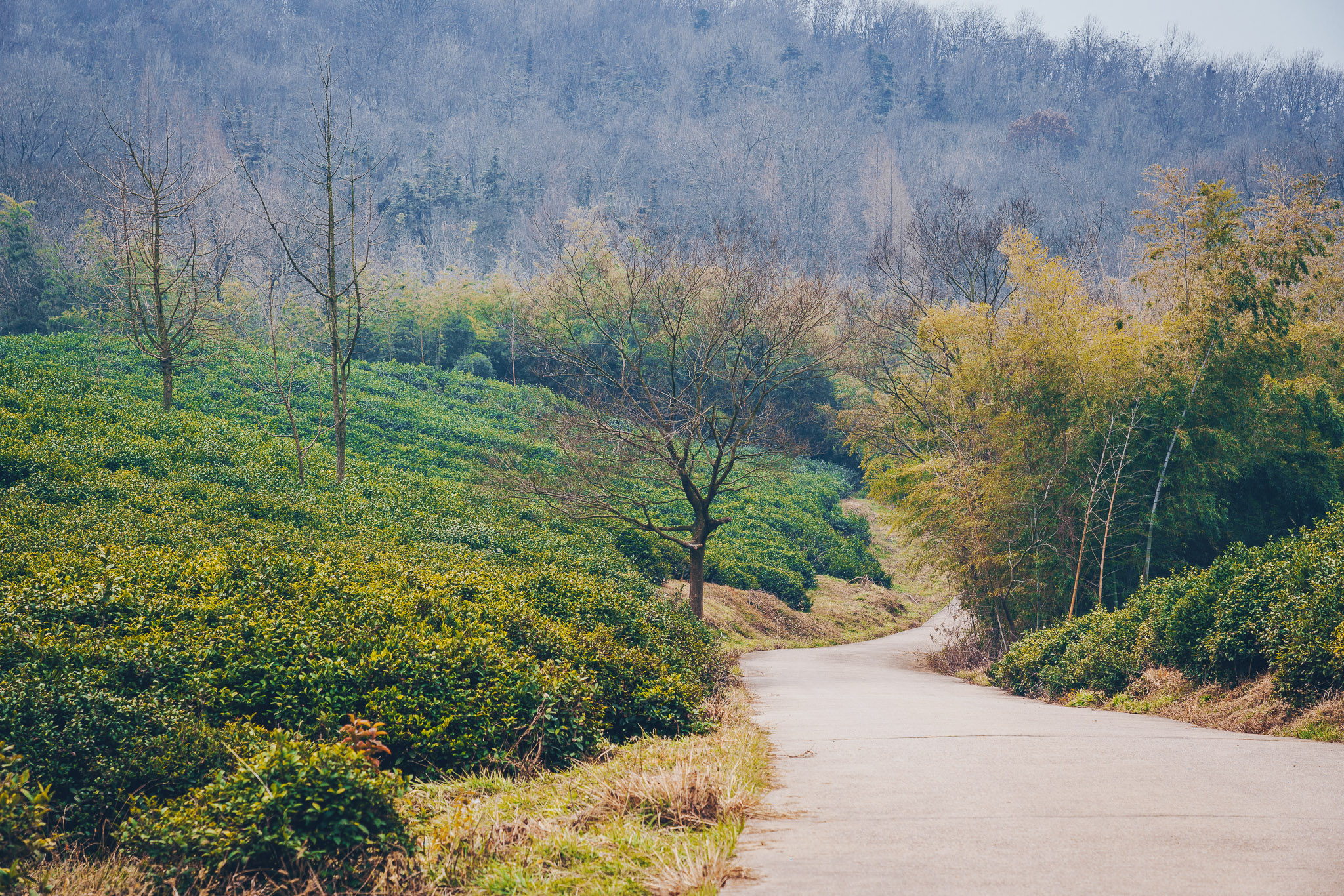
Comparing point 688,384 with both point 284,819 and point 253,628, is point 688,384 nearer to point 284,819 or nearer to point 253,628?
point 253,628

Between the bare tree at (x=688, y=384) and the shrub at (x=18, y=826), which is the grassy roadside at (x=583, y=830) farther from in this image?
the bare tree at (x=688, y=384)

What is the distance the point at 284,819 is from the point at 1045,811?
346cm

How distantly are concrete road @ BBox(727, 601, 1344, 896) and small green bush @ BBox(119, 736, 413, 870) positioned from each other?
1.55 meters

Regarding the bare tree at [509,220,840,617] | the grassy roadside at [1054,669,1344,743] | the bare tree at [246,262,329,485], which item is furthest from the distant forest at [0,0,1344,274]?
the grassy roadside at [1054,669,1344,743]

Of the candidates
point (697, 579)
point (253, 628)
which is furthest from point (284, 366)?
point (253, 628)

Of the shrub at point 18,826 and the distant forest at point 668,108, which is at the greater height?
the distant forest at point 668,108

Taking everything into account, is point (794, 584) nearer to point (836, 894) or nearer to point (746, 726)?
point (746, 726)

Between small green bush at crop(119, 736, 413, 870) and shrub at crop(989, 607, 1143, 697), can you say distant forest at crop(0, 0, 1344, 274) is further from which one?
small green bush at crop(119, 736, 413, 870)

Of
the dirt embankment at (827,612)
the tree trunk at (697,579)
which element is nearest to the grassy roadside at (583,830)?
the tree trunk at (697,579)

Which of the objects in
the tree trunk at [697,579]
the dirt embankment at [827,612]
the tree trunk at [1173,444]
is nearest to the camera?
the tree trunk at [1173,444]

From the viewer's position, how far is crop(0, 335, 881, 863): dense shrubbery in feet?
13.2

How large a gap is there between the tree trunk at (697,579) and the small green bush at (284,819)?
39.1 feet

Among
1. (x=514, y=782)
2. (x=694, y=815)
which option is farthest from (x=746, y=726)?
(x=694, y=815)

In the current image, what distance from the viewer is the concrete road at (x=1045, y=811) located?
303 centimetres
